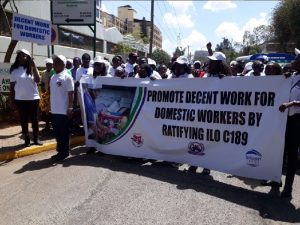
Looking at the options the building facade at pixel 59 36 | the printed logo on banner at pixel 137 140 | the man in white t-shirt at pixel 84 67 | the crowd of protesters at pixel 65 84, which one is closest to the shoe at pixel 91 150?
the crowd of protesters at pixel 65 84

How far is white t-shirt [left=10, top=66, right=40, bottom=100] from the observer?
7.84m

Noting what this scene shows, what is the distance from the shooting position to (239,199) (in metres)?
5.42

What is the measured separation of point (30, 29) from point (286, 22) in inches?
1221

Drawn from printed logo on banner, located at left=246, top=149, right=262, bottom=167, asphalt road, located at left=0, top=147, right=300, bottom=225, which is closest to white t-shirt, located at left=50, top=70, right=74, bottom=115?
asphalt road, located at left=0, top=147, right=300, bottom=225

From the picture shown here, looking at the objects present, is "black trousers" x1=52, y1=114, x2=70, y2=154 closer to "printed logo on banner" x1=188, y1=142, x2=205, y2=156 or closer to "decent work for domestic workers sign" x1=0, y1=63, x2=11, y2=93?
"printed logo on banner" x1=188, y1=142, x2=205, y2=156

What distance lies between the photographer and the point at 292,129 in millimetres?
5648

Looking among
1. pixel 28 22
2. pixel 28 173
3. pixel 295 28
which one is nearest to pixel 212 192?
pixel 28 173

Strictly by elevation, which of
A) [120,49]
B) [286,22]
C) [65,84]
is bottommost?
[65,84]

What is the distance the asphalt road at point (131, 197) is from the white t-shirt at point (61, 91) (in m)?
0.99

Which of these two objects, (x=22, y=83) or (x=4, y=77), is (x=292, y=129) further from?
(x=4, y=77)

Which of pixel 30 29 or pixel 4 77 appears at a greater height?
pixel 30 29

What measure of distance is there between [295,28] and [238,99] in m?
32.0

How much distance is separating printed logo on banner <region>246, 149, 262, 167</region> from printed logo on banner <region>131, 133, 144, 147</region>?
6.37ft

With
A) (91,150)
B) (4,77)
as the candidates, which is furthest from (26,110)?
(4,77)
